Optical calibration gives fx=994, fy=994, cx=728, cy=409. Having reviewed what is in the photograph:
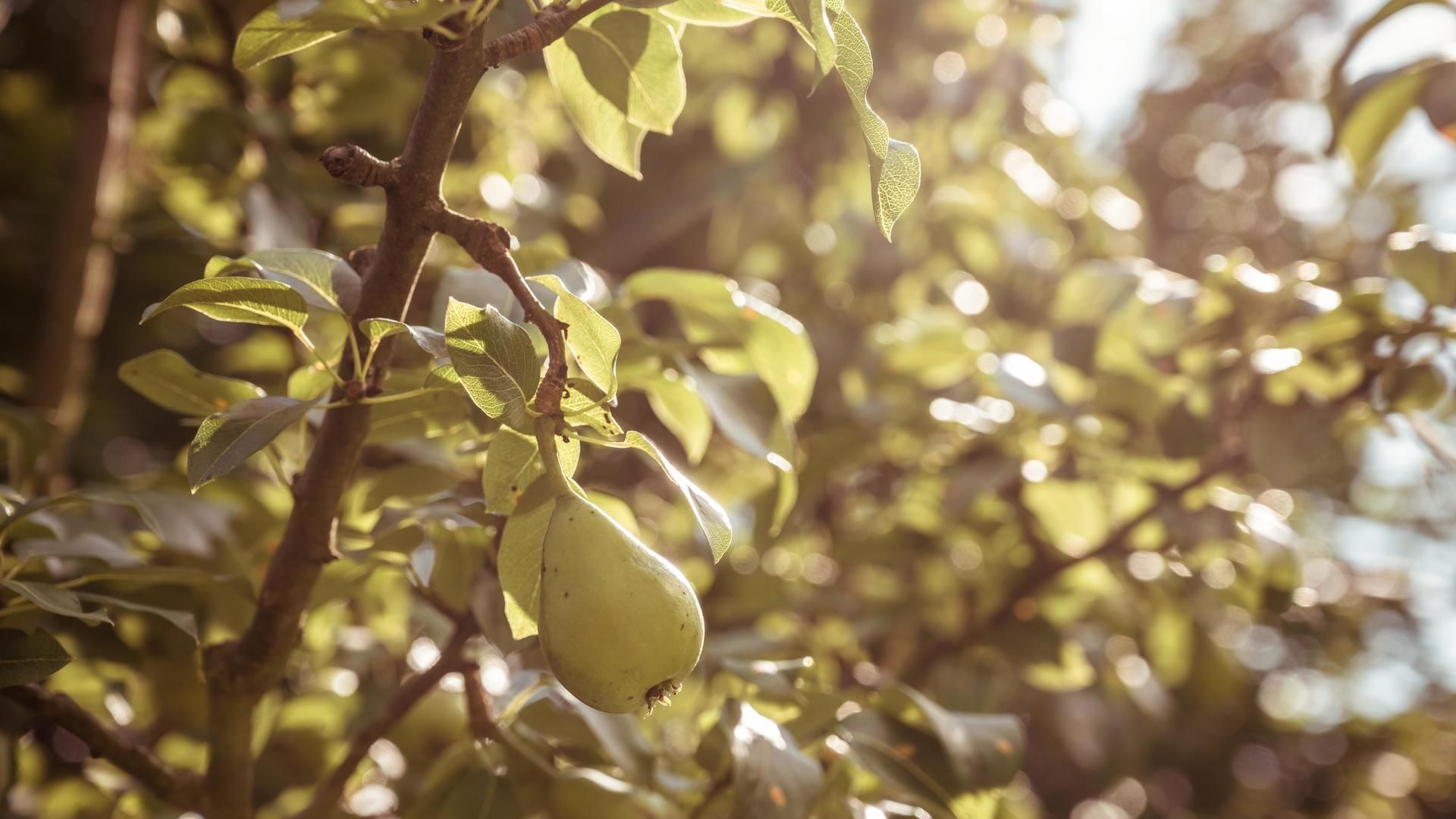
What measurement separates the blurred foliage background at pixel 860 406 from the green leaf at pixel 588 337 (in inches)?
6.4

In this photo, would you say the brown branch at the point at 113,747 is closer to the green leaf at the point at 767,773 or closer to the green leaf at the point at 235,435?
the green leaf at the point at 235,435

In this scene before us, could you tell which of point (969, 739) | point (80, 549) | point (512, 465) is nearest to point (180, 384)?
point (80, 549)

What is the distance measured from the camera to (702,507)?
423mm

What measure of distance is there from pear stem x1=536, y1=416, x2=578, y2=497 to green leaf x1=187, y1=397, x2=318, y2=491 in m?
0.11

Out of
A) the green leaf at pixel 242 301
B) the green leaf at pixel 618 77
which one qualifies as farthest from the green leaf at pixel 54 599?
the green leaf at pixel 618 77

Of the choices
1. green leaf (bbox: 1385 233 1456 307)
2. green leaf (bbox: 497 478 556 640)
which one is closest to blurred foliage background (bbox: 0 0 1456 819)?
green leaf (bbox: 1385 233 1456 307)

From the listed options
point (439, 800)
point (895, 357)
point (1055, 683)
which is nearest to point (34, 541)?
point (439, 800)

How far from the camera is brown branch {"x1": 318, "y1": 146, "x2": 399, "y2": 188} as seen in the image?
422 millimetres

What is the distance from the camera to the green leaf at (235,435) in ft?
1.38

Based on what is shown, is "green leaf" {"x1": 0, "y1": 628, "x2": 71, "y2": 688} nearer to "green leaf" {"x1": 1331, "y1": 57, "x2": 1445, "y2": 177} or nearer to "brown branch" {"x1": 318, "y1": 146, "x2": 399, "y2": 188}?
"brown branch" {"x1": 318, "y1": 146, "x2": 399, "y2": 188}

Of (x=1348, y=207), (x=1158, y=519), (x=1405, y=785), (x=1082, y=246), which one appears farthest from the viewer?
(x=1405, y=785)

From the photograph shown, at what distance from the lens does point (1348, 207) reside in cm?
184

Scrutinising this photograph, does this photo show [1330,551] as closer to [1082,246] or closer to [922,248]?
[1082,246]

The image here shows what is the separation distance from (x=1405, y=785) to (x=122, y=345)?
2547mm
